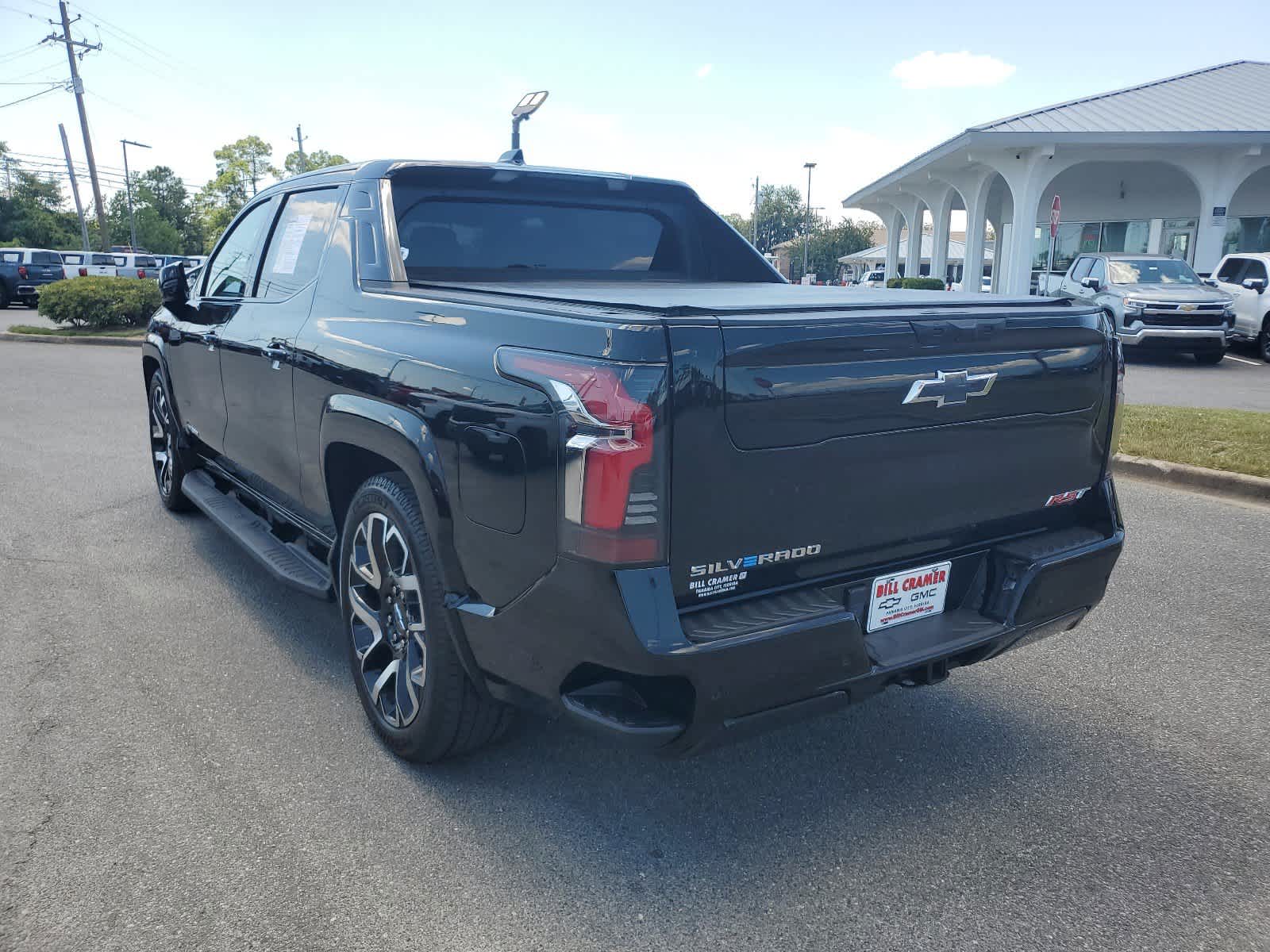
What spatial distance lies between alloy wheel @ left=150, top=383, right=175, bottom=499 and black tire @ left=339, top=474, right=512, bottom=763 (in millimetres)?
3089

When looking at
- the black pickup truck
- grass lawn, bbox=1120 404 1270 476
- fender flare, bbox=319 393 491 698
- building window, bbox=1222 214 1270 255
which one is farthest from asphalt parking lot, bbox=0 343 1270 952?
building window, bbox=1222 214 1270 255

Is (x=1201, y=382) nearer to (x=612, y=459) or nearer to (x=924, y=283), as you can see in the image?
(x=612, y=459)

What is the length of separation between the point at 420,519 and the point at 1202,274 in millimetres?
23848

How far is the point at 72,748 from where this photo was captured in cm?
325

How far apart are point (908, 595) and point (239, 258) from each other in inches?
147

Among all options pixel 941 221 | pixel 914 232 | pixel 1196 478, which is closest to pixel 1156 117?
pixel 941 221

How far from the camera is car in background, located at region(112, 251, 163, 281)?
3372 centimetres

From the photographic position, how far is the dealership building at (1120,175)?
70.1ft

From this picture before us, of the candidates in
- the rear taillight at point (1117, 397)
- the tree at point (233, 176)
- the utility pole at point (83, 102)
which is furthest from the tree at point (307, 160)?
the rear taillight at point (1117, 397)

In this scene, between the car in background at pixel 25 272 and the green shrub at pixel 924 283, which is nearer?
the green shrub at pixel 924 283

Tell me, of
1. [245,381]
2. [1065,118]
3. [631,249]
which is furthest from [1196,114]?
[245,381]

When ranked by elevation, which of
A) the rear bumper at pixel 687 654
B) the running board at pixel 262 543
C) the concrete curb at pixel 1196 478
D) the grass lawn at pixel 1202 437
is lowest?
the concrete curb at pixel 1196 478

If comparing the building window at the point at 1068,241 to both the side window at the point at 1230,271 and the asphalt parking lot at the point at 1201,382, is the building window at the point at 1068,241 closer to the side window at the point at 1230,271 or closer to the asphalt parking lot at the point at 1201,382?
the side window at the point at 1230,271

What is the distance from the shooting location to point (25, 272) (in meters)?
30.4
